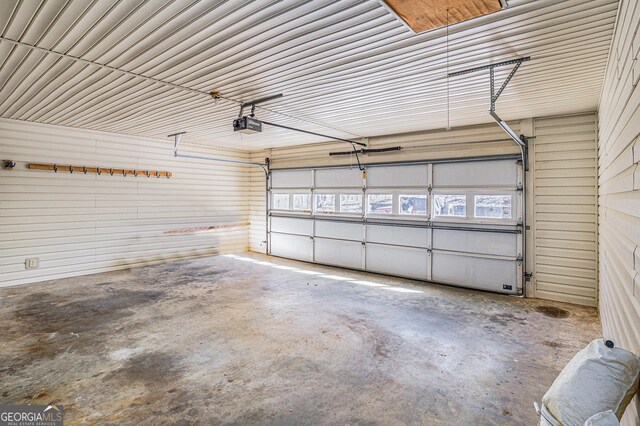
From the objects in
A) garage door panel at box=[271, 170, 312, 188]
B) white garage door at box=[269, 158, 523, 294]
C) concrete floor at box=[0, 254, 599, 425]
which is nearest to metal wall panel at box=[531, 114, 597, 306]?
white garage door at box=[269, 158, 523, 294]

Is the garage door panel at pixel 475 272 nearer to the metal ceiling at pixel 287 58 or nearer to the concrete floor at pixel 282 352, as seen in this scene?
the concrete floor at pixel 282 352

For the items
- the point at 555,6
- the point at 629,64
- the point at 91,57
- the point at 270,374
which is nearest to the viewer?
the point at 629,64

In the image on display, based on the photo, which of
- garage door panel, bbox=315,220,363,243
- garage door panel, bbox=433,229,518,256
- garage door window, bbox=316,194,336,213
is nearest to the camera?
garage door panel, bbox=433,229,518,256

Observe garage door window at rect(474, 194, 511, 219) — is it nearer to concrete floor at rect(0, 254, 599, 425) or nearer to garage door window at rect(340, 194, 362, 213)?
concrete floor at rect(0, 254, 599, 425)

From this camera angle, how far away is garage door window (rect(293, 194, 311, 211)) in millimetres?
8730

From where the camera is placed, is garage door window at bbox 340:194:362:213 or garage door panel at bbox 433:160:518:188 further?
garage door window at bbox 340:194:362:213

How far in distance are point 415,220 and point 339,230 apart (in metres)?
1.97

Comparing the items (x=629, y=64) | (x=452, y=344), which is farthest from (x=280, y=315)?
(x=629, y=64)

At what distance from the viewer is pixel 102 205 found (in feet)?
23.4

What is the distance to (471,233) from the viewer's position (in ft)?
20.1

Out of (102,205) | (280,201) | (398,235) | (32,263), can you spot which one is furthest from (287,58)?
(32,263)

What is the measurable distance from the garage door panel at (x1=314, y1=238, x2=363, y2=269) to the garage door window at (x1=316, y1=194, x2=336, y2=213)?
757 mm

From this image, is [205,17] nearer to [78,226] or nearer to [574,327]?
[574,327]

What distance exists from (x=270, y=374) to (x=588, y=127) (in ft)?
18.9
